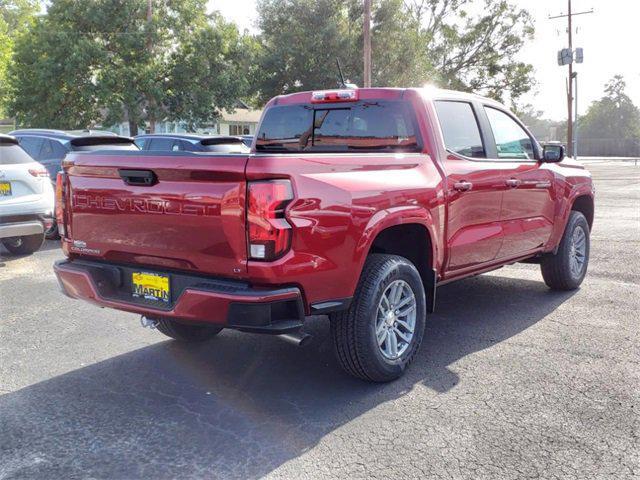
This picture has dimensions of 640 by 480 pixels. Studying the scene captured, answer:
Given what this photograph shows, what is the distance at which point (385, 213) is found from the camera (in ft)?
13.2

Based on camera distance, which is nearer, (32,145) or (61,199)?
(61,199)

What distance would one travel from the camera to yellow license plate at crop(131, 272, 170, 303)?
3748 millimetres

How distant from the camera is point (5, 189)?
827 cm

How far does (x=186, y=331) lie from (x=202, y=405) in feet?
3.95

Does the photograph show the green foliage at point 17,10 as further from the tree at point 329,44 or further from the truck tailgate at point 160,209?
the truck tailgate at point 160,209

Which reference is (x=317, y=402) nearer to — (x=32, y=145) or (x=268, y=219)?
(x=268, y=219)

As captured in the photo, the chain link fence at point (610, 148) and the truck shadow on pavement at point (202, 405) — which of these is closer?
the truck shadow on pavement at point (202, 405)

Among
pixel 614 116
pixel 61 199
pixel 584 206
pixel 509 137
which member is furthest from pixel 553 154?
pixel 614 116

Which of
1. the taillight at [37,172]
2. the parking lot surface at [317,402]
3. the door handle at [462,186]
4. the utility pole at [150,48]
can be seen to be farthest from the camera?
the utility pole at [150,48]

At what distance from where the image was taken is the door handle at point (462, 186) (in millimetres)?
4791

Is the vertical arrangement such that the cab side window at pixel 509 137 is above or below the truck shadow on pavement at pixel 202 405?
above

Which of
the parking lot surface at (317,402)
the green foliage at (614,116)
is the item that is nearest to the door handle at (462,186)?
the parking lot surface at (317,402)

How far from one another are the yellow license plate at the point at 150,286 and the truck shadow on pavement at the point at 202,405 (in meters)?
0.67

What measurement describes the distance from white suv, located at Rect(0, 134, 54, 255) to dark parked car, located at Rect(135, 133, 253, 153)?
263 cm
